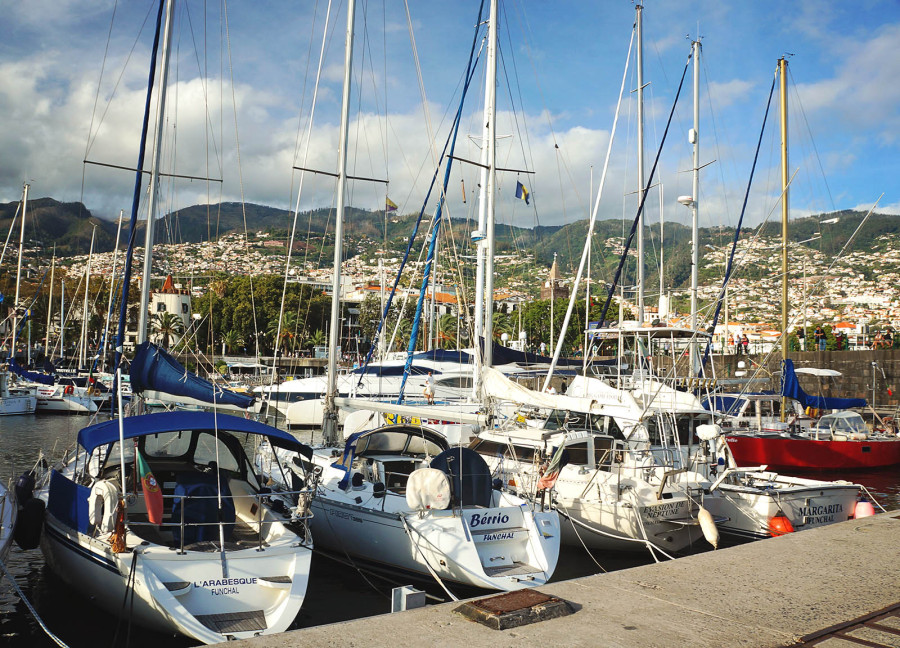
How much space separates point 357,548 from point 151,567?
13.6 feet

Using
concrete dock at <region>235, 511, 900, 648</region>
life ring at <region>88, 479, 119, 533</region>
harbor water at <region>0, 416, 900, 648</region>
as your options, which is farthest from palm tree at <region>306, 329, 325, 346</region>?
concrete dock at <region>235, 511, 900, 648</region>

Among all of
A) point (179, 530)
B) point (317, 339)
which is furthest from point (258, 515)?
point (317, 339)

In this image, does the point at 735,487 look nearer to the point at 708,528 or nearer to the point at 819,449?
the point at 708,528

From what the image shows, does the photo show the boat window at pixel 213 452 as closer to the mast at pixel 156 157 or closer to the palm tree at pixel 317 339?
the mast at pixel 156 157

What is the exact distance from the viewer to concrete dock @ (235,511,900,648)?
206 inches

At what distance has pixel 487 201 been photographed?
65.2 ft

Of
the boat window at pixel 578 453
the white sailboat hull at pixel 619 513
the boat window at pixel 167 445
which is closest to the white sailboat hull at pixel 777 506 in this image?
the white sailboat hull at pixel 619 513

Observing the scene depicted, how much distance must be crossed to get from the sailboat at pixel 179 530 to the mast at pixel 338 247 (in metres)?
3.58

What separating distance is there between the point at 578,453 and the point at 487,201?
8692mm

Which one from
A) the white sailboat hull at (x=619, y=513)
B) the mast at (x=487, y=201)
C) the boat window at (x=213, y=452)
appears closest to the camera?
the boat window at (x=213, y=452)

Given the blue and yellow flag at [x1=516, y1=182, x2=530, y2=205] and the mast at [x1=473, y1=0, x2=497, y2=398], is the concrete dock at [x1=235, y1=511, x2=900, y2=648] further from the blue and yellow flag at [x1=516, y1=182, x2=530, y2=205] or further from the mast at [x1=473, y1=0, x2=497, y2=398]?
the blue and yellow flag at [x1=516, y1=182, x2=530, y2=205]

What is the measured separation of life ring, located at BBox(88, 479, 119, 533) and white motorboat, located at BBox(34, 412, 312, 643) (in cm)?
1

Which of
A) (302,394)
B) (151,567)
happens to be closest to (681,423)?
(151,567)

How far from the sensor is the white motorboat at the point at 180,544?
7566 millimetres
